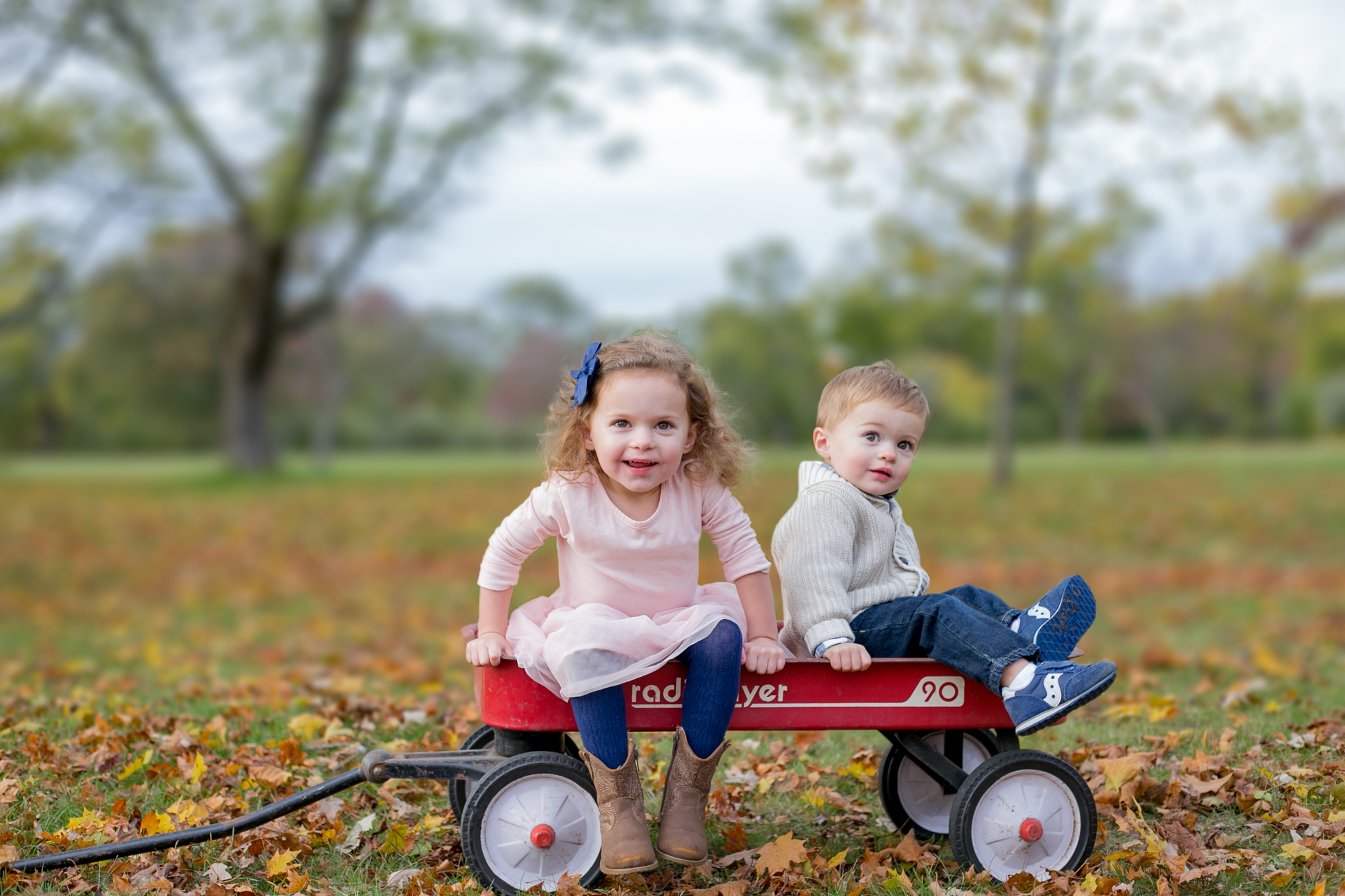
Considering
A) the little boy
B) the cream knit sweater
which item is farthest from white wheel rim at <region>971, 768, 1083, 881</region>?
the cream knit sweater

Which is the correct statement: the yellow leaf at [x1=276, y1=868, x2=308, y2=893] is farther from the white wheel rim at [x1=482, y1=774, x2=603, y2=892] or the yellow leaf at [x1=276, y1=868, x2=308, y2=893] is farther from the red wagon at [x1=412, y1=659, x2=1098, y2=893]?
the white wheel rim at [x1=482, y1=774, x2=603, y2=892]

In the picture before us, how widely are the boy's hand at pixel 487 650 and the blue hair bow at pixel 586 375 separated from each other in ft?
2.25

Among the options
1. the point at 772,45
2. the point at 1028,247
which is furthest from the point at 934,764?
the point at 772,45

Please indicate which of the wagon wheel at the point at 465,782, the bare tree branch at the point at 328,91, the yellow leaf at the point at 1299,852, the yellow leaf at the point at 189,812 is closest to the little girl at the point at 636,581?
the wagon wheel at the point at 465,782

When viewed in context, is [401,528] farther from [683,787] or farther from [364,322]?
[364,322]

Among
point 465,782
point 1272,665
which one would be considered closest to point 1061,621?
point 465,782

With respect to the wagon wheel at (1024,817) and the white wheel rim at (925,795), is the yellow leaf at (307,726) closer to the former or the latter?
the white wheel rim at (925,795)

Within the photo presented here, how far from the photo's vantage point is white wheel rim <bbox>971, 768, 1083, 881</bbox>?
3232 millimetres

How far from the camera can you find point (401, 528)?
1580 cm

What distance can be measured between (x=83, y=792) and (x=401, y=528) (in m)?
12.1

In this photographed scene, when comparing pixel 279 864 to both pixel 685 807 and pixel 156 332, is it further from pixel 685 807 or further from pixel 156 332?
pixel 156 332

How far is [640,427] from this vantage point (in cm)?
325

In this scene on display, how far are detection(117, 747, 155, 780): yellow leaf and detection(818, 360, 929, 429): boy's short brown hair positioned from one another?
252 centimetres

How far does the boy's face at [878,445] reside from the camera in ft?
11.2
